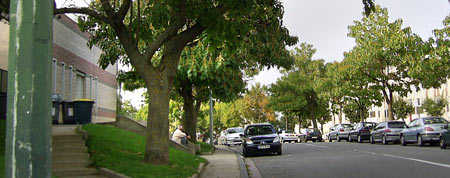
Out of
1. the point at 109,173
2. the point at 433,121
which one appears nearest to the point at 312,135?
the point at 433,121

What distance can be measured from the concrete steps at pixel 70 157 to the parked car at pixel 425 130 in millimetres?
17013

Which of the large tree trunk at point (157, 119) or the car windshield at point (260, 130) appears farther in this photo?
the car windshield at point (260, 130)

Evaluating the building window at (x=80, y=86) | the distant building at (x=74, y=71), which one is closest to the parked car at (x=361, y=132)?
the distant building at (x=74, y=71)

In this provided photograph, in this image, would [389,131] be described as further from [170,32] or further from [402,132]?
[170,32]

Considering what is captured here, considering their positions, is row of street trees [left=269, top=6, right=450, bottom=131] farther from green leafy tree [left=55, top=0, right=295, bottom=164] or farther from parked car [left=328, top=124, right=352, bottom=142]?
green leafy tree [left=55, top=0, right=295, bottom=164]

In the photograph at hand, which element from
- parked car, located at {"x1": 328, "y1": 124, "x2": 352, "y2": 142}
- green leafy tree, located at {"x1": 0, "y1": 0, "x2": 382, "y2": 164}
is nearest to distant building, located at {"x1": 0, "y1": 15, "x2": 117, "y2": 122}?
green leafy tree, located at {"x1": 0, "y1": 0, "x2": 382, "y2": 164}

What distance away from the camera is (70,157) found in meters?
11.0

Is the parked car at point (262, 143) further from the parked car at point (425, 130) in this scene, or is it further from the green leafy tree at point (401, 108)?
the green leafy tree at point (401, 108)

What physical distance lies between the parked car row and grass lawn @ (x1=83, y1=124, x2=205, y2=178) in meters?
13.0

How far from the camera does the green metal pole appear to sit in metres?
3.15

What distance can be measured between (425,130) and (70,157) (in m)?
17.7

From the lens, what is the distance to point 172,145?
17.7 metres

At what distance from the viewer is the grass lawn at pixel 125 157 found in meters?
10.3

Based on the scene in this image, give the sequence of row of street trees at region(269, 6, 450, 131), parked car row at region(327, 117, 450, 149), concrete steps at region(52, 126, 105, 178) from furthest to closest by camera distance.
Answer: row of street trees at region(269, 6, 450, 131)
parked car row at region(327, 117, 450, 149)
concrete steps at region(52, 126, 105, 178)
